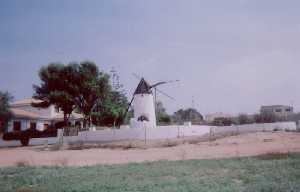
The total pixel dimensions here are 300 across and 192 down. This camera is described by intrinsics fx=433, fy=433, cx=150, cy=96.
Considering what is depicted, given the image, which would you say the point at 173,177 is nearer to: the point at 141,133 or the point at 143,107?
the point at 141,133

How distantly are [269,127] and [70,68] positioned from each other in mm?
24664

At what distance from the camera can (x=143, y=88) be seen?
51.4 metres

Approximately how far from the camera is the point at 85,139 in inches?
1720

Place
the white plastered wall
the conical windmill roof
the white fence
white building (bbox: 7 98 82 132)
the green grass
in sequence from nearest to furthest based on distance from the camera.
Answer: the green grass, the white fence, the white plastered wall, the conical windmill roof, white building (bbox: 7 98 82 132)

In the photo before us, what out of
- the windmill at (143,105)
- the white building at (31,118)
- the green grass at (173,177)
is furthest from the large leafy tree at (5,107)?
the green grass at (173,177)

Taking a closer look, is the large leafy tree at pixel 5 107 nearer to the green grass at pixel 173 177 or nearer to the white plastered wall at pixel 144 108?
the white plastered wall at pixel 144 108

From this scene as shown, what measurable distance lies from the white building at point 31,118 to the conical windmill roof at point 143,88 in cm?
1214

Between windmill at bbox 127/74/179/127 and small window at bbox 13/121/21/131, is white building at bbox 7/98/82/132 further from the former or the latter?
windmill at bbox 127/74/179/127

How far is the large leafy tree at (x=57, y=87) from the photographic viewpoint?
5194 centimetres

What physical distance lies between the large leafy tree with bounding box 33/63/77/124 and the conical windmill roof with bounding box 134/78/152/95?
7.85 metres

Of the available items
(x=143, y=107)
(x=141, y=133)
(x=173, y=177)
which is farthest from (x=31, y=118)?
(x=173, y=177)

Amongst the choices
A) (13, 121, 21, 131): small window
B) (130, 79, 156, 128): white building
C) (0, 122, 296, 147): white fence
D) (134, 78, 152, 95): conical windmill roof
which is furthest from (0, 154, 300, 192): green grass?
(13, 121, 21, 131): small window

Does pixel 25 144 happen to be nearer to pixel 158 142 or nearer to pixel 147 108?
pixel 147 108

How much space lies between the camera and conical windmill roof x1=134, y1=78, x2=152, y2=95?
51.0 meters
